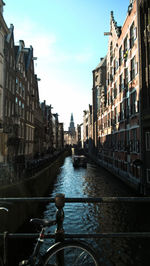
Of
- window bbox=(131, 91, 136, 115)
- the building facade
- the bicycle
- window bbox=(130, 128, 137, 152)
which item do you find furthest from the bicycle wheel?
the building facade

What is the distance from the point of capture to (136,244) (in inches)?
383

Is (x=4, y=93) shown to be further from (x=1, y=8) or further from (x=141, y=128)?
(x=141, y=128)

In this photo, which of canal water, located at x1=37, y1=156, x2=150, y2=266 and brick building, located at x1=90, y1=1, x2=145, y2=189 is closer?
canal water, located at x1=37, y1=156, x2=150, y2=266

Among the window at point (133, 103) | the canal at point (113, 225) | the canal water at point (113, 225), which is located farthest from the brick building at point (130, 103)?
the canal at point (113, 225)

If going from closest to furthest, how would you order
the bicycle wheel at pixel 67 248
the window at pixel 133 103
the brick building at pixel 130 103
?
the bicycle wheel at pixel 67 248, the brick building at pixel 130 103, the window at pixel 133 103

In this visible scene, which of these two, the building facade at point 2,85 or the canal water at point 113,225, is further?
the building facade at point 2,85

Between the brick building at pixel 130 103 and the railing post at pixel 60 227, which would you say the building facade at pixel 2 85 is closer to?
the brick building at pixel 130 103

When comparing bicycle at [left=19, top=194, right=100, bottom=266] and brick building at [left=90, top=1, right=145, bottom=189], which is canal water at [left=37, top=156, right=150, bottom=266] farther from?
bicycle at [left=19, top=194, right=100, bottom=266]

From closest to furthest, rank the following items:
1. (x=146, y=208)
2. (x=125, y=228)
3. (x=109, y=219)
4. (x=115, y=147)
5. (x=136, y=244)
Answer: (x=136, y=244)
(x=125, y=228)
(x=109, y=219)
(x=146, y=208)
(x=115, y=147)

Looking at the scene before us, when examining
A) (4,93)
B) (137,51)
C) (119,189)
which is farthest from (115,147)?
(4,93)

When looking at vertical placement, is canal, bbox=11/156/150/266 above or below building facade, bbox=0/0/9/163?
below

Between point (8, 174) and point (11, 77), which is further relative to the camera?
point (11, 77)

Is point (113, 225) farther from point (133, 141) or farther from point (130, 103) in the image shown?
point (130, 103)

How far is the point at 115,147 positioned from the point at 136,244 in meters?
23.9
